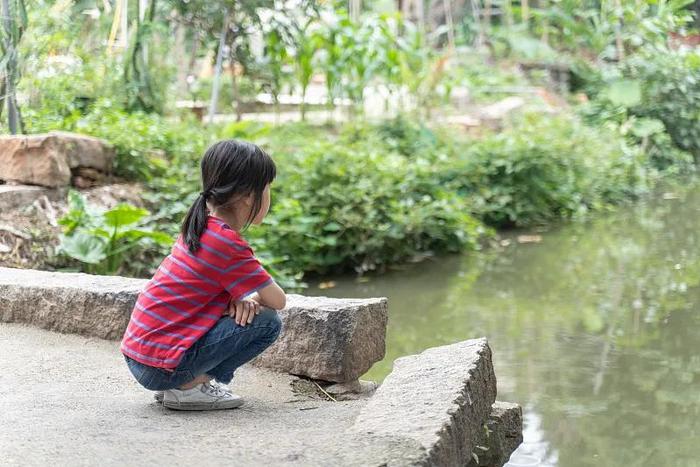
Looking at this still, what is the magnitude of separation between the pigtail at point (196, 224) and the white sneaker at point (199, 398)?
0.47 meters

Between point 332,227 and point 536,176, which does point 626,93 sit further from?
point 332,227

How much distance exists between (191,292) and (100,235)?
284 cm

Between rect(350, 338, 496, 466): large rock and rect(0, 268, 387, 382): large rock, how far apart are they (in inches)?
13.3

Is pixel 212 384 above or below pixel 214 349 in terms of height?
below

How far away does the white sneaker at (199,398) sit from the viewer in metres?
2.93

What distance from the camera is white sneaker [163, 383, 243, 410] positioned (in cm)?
293

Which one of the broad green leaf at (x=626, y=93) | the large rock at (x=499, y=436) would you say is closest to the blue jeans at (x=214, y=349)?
the large rock at (x=499, y=436)

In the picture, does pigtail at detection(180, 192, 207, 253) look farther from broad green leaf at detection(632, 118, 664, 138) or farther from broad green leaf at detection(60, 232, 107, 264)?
broad green leaf at detection(632, 118, 664, 138)

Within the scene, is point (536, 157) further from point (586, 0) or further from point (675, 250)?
point (586, 0)

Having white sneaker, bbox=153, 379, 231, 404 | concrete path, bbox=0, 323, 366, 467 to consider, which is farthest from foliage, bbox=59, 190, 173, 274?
white sneaker, bbox=153, 379, 231, 404

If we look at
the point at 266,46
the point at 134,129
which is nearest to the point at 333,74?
the point at 266,46

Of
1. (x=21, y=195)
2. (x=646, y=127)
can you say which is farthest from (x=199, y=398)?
(x=646, y=127)

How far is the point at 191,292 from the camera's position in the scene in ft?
9.20

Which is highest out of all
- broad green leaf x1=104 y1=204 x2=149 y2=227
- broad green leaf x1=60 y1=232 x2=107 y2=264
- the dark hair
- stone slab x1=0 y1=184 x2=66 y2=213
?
the dark hair
